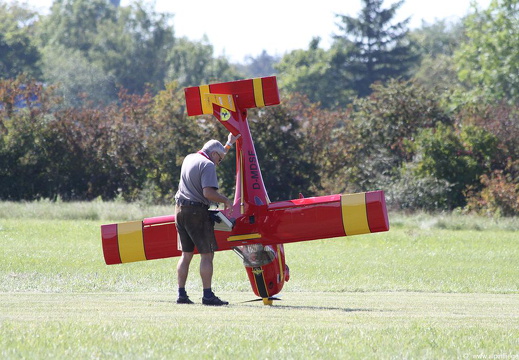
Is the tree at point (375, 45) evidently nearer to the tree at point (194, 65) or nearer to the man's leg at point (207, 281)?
the tree at point (194, 65)

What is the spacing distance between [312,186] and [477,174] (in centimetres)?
595

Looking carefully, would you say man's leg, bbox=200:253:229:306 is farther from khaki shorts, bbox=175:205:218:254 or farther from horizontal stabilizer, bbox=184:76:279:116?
horizontal stabilizer, bbox=184:76:279:116

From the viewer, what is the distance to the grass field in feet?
26.5

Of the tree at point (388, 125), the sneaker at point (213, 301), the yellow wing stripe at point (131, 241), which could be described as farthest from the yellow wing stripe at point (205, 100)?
the tree at point (388, 125)

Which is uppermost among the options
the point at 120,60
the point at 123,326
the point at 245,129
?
the point at 120,60

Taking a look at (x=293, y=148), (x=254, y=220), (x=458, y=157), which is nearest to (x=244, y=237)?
(x=254, y=220)

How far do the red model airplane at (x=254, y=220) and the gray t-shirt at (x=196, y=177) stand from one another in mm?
407

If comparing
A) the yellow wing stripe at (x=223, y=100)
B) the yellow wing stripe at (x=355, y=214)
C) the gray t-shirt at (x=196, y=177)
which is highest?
the yellow wing stripe at (x=223, y=100)

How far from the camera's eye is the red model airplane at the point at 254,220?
11688mm

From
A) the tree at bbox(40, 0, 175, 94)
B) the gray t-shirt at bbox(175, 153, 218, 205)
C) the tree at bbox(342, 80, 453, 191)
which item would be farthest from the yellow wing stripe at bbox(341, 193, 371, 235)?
the tree at bbox(40, 0, 175, 94)

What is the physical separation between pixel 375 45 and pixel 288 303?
7210 centimetres

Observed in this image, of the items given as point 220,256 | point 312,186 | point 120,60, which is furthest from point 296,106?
point 120,60

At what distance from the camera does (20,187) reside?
35.9m

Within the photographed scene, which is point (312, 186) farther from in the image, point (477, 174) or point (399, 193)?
point (477, 174)
